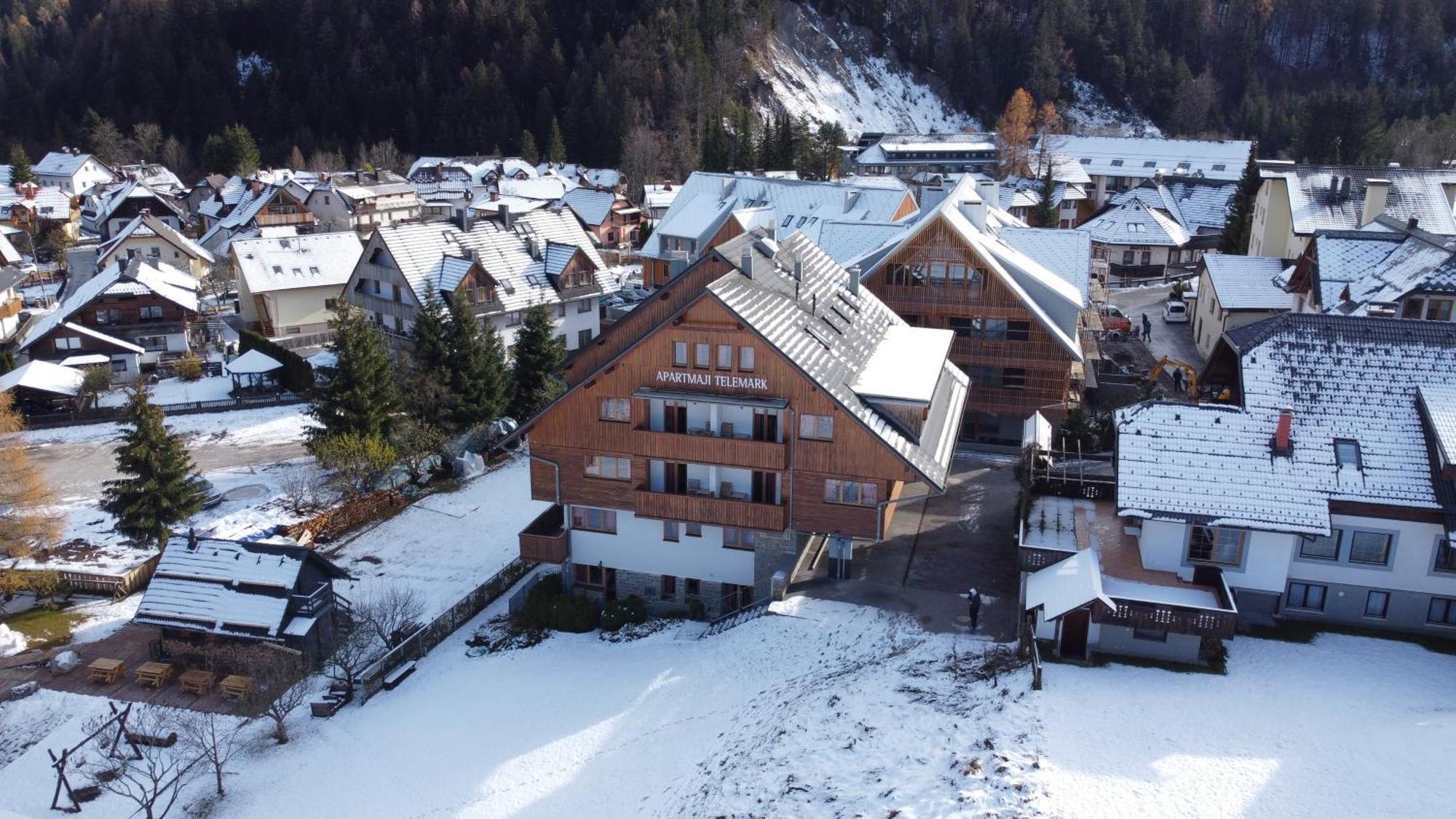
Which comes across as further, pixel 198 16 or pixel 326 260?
pixel 198 16

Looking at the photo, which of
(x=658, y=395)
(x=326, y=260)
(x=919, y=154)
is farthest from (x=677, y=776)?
(x=919, y=154)

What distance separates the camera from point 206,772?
27500 mm

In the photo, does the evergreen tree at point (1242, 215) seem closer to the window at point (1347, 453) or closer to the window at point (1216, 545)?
the window at point (1347, 453)

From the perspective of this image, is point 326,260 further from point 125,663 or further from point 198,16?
point 198,16

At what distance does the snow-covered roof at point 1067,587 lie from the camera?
84.2ft

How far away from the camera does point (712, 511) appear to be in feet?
108

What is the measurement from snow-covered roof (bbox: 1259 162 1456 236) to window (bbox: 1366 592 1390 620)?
116ft

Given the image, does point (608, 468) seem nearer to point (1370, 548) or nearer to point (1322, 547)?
point (1322, 547)

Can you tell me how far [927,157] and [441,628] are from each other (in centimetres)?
11042

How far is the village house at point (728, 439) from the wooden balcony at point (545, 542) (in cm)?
7

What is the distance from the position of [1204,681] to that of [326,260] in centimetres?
6578

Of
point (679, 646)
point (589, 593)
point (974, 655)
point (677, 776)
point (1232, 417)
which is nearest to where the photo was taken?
point (677, 776)

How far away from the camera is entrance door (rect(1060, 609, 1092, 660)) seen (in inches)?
1038

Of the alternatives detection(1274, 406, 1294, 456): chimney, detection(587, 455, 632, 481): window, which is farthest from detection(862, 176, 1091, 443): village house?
detection(587, 455, 632, 481): window
